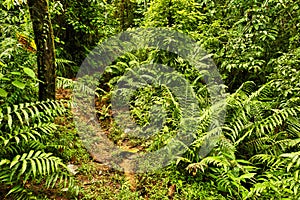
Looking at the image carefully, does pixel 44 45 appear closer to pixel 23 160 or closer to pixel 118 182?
pixel 23 160

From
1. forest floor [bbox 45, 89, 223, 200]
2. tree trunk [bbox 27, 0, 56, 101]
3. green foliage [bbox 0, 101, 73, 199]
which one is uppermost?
tree trunk [bbox 27, 0, 56, 101]

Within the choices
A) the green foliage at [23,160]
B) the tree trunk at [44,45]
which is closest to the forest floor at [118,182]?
the green foliage at [23,160]

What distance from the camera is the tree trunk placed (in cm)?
299

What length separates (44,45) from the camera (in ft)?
10.1

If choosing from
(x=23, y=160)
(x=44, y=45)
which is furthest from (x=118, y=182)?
(x=44, y=45)

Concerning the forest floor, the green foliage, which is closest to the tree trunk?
the green foliage

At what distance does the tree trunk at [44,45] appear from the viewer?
2986 mm

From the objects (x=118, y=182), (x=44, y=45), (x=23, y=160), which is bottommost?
(x=118, y=182)

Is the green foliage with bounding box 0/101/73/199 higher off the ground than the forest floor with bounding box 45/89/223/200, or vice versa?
the green foliage with bounding box 0/101/73/199

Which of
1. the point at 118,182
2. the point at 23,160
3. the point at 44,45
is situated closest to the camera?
the point at 23,160

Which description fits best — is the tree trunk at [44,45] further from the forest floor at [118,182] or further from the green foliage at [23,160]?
the forest floor at [118,182]

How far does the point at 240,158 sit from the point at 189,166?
2.86 feet

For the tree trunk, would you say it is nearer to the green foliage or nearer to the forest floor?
the green foliage

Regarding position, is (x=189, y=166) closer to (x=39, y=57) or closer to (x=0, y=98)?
(x=39, y=57)
